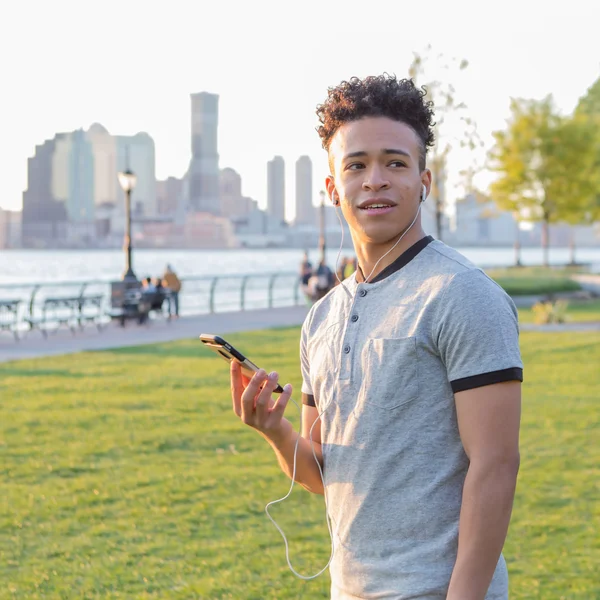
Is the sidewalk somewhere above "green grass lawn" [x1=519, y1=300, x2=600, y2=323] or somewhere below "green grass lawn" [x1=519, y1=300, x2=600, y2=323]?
below

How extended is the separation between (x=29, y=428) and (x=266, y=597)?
17.4 feet

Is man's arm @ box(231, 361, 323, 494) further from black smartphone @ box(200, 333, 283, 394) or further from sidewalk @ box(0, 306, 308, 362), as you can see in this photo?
sidewalk @ box(0, 306, 308, 362)

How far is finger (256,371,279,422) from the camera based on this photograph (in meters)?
2.33

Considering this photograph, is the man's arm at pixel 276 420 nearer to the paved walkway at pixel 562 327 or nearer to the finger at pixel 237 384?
the finger at pixel 237 384

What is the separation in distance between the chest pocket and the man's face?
0.96 ft

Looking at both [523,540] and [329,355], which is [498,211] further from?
[329,355]

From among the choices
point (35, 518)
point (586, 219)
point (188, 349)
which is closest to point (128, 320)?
point (188, 349)

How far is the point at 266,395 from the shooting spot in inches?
92.0

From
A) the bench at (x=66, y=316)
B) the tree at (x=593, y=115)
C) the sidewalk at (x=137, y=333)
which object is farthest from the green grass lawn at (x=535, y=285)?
the tree at (x=593, y=115)

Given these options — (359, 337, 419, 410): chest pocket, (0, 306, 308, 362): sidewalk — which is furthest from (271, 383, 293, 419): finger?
(0, 306, 308, 362): sidewalk

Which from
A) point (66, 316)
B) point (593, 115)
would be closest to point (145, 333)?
point (66, 316)

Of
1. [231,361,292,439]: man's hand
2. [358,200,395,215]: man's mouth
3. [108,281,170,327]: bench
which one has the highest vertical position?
[358,200,395,215]: man's mouth

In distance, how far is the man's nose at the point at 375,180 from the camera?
2.27 meters

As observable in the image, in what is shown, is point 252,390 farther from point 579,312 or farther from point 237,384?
point 579,312
